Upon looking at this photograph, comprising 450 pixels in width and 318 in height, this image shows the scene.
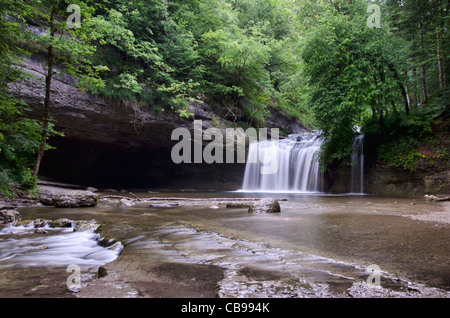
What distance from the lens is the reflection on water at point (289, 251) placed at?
2068mm

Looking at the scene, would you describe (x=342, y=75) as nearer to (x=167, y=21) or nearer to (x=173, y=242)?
(x=167, y=21)

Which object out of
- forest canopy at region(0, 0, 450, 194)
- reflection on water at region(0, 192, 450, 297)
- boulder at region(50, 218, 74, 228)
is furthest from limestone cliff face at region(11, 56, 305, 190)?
reflection on water at region(0, 192, 450, 297)

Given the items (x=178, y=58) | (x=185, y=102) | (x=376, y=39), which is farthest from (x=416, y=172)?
(x=178, y=58)

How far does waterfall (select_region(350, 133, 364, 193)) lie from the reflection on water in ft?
30.8

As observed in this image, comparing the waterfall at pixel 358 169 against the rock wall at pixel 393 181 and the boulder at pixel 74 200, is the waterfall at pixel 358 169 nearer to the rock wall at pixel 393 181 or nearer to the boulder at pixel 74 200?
the rock wall at pixel 393 181

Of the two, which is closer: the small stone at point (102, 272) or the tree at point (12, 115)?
the small stone at point (102, 272)

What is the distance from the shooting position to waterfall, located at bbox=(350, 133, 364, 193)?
13.9 meters

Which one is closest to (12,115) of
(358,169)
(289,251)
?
(289,251)

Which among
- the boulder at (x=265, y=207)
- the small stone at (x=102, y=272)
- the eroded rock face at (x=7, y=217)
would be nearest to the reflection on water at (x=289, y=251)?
the small stone at (x=102, y=272)

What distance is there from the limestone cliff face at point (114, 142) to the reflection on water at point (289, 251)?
319 inches

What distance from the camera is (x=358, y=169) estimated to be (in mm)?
14109

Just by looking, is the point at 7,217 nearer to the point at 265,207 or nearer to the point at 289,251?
the point at 265,207

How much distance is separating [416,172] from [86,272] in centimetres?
1363

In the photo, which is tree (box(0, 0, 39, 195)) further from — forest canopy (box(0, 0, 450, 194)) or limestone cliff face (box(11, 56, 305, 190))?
limestone cliff face (box(11, 56, 305, 190))
